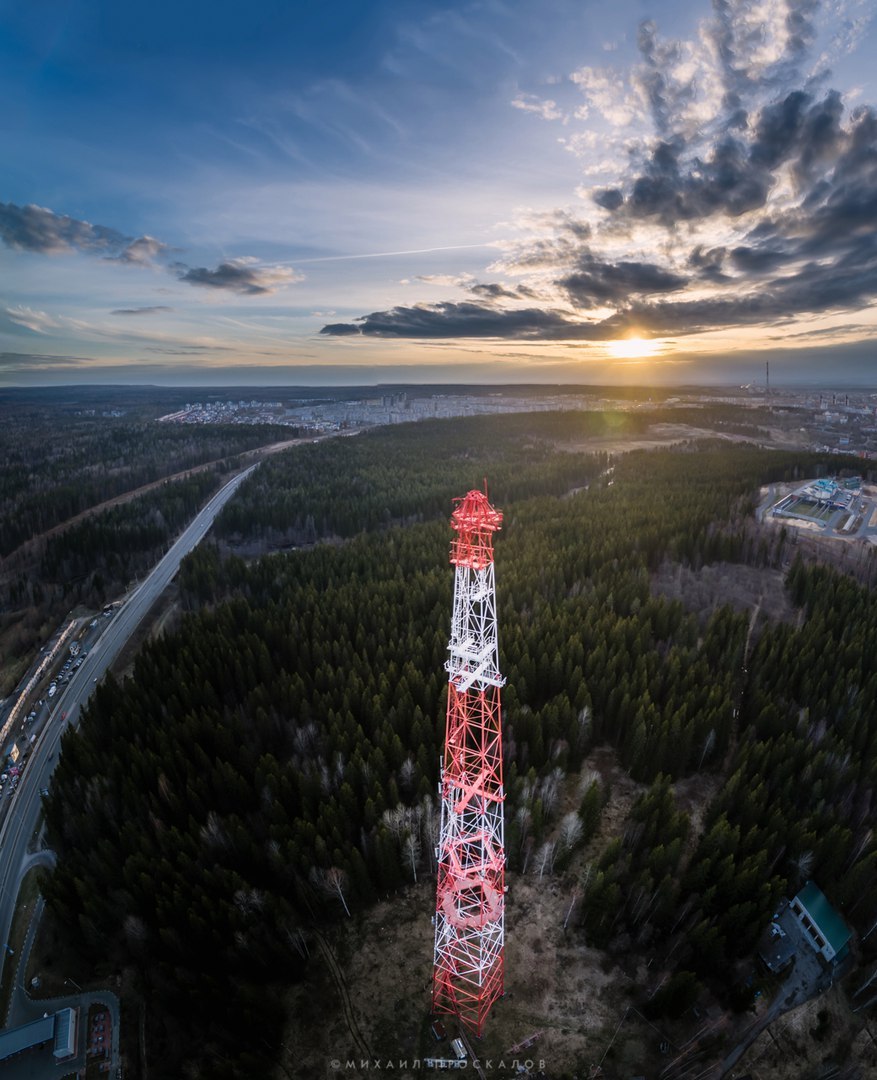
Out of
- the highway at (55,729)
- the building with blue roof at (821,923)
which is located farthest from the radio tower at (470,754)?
the highway at (55,729)

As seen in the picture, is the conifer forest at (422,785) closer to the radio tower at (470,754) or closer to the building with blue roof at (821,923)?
the building with blue roof at (821,923)

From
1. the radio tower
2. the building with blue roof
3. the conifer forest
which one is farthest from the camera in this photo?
the conifer forest

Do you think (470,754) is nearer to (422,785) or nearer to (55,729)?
(422,785)

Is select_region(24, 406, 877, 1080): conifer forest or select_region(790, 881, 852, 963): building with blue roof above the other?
select_region(24, 406, 877, 1080): conifer forest

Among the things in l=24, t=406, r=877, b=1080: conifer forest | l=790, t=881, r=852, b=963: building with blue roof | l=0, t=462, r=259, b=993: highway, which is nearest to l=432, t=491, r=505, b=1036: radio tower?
l=24, t=406, r=877, b=1080: conifer forest

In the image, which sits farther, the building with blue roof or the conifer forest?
the conifer forest

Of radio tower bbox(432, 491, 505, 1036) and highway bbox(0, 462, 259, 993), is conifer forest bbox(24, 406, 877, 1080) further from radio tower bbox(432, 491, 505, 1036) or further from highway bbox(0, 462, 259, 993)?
highway bbox(0, 462, 259, 993)

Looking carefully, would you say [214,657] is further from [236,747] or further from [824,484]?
[824,484]

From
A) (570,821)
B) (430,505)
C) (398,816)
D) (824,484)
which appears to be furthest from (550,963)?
(824,484)

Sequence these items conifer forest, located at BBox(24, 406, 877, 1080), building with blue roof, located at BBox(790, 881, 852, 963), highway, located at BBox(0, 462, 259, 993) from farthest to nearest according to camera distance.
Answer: highway, located at BBox(0, 462, 259, 993)
conifer forest, located at BBox(24, 406, 877, 1080)
building with blue roof, located at BBox(790, 881, 852, 963)
